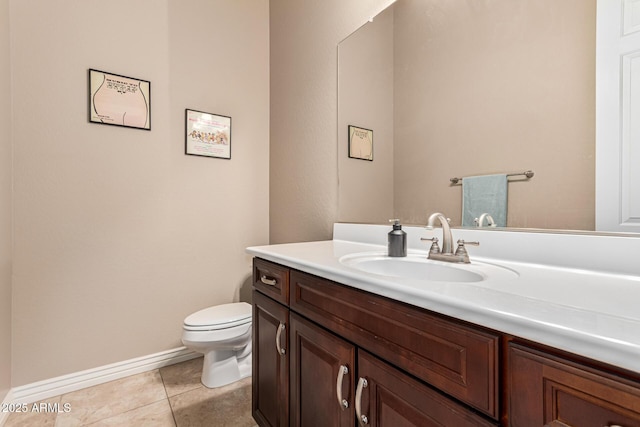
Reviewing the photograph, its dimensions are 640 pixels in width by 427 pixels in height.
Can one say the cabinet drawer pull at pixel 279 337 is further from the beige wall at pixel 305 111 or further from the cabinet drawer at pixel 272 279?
the beige wall at pixel 305 111

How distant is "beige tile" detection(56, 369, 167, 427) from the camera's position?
4.98ft

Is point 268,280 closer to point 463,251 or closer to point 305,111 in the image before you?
point 463,251

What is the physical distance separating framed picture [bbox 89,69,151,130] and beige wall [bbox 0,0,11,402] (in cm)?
35

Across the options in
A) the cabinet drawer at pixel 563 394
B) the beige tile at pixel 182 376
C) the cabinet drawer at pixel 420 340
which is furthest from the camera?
the beige tile at pixel 182 376

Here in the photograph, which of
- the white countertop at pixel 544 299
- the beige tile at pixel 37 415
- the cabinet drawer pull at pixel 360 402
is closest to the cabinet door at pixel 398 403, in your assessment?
the cabinet drawer pull at pixel 360 402

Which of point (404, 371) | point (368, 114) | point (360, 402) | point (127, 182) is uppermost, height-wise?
point (368, 114)

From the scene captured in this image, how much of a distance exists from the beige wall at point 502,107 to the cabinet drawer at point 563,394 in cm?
64

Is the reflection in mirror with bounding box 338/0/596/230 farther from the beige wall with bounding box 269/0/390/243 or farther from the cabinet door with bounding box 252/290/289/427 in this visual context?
the cabinet door with bounding box 252/290/289/427

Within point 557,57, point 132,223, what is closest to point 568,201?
point 557,57

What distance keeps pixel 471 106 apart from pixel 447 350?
0.94m

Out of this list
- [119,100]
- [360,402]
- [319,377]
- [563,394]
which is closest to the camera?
[563,394]

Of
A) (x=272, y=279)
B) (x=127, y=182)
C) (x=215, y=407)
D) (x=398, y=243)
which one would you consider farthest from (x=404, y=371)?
(x=127, y=182)

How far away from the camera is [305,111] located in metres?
2.06

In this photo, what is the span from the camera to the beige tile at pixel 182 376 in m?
1.77
